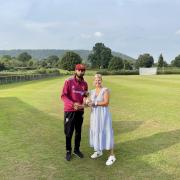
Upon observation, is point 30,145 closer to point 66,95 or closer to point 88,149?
point 88,149

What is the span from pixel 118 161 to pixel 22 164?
1.93 m

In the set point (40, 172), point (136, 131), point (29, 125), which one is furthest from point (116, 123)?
point (40, 172)

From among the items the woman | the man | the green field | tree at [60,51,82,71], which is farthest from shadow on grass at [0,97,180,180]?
tree at [60,51,82,71]

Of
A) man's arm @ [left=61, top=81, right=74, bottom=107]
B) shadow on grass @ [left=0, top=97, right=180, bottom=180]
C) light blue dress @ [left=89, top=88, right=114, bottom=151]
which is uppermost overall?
man's arm @ [left=61, top=81, right=74, bottom=107]

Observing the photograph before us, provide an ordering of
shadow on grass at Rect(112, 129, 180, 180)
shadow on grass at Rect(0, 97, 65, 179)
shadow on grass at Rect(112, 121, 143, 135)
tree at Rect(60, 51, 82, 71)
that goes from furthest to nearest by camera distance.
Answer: tree at Rect(60, 51, 82, 71) → shadow on grass at Rect(112, 121, 143, 135) → shadow on grass at Rect(0, 97, 65, 179) → shadow on grass at Rect(112, 129, 180, 180)

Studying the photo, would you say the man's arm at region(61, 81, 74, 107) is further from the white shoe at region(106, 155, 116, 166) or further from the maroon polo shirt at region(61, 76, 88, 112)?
the white shoe at region(106, 155, 116, 166)

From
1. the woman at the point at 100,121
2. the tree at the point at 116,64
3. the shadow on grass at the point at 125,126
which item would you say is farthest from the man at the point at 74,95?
the tree at the point at 116,64

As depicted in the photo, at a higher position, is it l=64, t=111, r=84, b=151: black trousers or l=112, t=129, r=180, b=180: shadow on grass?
l=64, t=111, r=84, b=151: black trousers

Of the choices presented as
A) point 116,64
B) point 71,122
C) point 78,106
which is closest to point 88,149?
point 71,122

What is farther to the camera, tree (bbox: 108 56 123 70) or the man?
tree (bbox: 108 56 123 70)

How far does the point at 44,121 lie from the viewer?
1469 cm

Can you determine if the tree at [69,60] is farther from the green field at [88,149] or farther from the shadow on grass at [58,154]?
the shadow on grass at [58,154]

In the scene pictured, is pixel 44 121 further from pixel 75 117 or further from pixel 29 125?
pixel 75 117

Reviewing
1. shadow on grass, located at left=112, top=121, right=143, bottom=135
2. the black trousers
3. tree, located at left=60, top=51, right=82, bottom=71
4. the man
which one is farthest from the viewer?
tree, located at left=60, top=51, right=82, bottom=71
